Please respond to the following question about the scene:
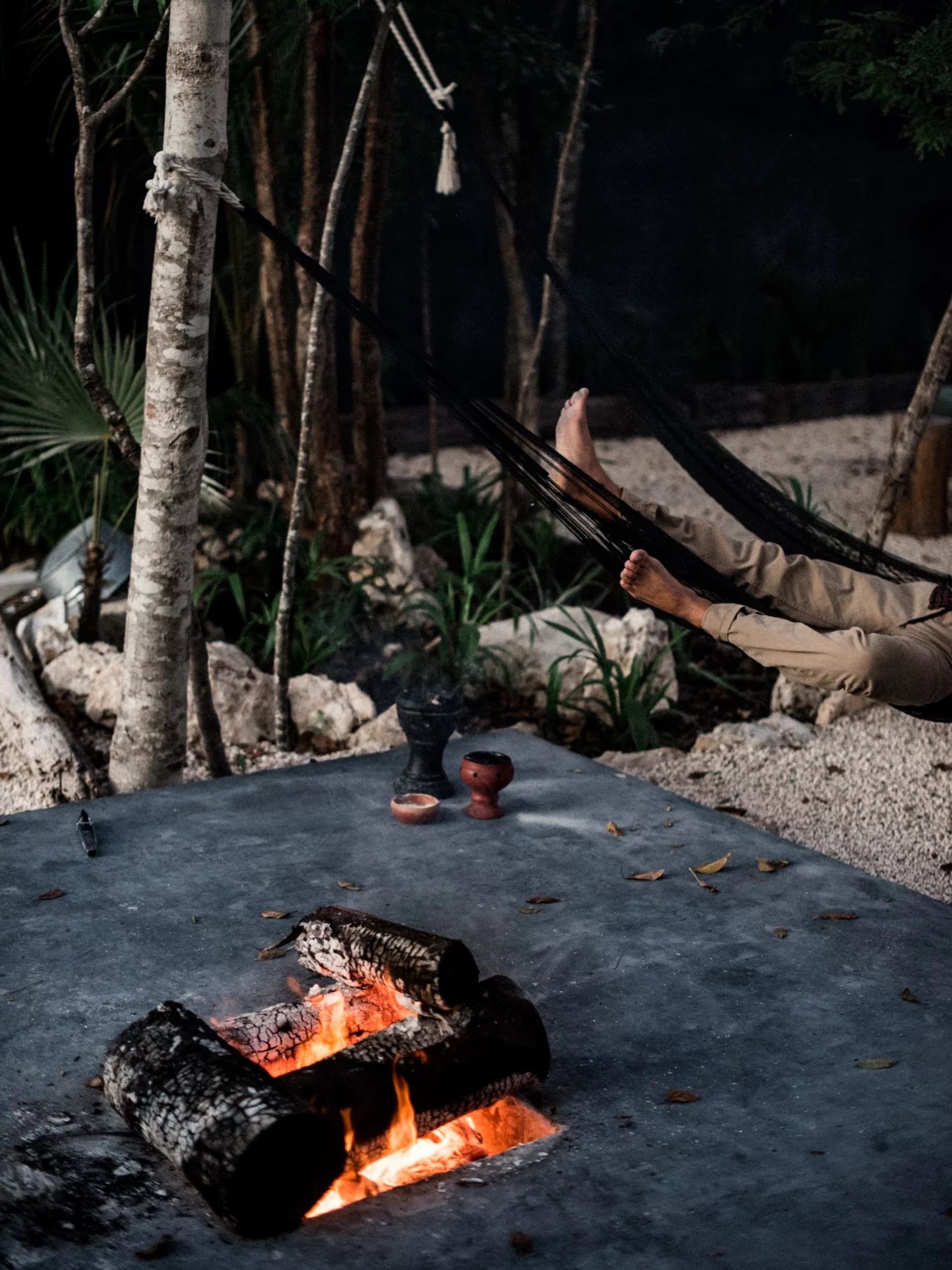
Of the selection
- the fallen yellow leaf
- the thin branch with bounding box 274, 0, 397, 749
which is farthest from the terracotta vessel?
the thin branch with bounding box 274, 0, 397, 749

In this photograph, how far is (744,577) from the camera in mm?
2662

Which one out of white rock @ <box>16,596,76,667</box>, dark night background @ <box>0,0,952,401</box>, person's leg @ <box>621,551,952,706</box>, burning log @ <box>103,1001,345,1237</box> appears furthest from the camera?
dark night background @ <box>0,0,952,401</box>

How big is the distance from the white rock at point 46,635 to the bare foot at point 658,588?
202 cm

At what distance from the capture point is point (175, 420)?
2.66m

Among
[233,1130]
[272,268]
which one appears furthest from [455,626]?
[233,1130]

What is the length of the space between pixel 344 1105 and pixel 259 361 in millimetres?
4179

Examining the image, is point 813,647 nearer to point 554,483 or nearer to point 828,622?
point 828,622

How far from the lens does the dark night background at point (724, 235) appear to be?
319 inches

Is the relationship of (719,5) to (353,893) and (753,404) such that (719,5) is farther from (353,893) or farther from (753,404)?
(753,404)

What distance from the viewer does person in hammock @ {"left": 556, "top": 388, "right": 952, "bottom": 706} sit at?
223cm

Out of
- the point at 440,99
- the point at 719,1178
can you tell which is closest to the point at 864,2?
the point at 440,99

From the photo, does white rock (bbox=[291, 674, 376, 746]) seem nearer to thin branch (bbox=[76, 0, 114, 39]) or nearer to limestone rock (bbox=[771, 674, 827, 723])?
limestone rock (bbox=[771, 674, 827, 723])

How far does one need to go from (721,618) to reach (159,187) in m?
1.33

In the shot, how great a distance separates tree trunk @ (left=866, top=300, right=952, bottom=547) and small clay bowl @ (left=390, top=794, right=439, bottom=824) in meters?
1.78
